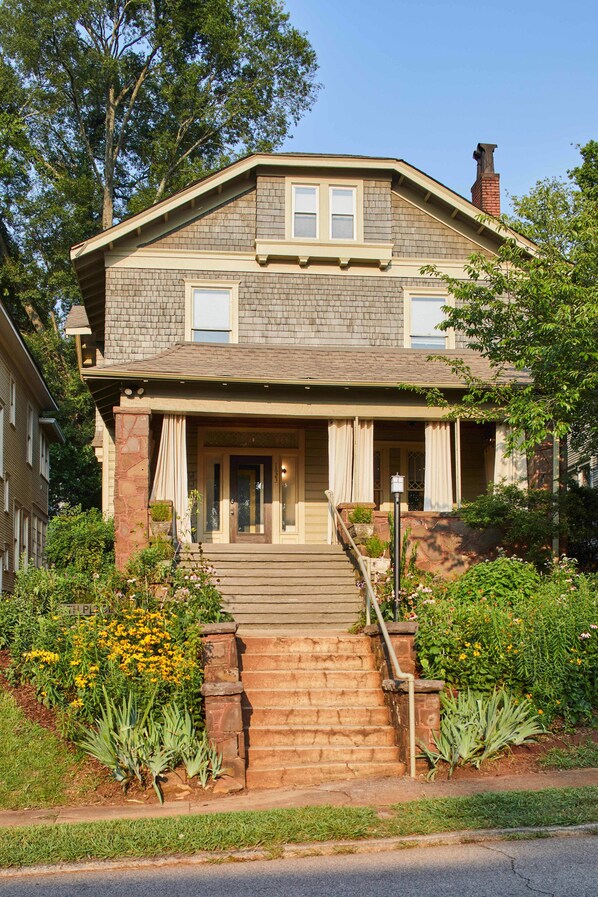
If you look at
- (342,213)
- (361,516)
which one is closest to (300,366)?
(361,516)

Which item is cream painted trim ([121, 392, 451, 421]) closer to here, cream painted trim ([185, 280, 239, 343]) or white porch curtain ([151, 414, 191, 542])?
white porch curtain ([151, 414, 191, 542])

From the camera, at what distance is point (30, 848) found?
25.2ft

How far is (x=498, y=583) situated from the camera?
14.9 m

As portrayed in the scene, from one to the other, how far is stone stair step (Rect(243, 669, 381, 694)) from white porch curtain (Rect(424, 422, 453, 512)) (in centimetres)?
690

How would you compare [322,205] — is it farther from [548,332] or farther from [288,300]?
[548,332]

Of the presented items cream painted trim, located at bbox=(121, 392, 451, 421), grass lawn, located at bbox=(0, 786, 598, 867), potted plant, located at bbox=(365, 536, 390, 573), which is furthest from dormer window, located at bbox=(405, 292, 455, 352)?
grass lawn, located at bbox=(0, 786, 598, 867)

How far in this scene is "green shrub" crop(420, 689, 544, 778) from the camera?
10.4 meters

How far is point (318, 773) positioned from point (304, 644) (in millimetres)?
2614

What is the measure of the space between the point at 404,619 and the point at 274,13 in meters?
31.6

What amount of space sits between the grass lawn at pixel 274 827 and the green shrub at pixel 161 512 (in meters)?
7.76

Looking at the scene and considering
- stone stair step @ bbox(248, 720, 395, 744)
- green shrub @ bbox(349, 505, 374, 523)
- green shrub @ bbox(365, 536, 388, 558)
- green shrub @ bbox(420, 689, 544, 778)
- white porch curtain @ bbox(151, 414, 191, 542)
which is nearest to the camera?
green shrub @ bbox(420, 689, 544, 778)

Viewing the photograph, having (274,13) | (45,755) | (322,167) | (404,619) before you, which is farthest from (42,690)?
(274,13)

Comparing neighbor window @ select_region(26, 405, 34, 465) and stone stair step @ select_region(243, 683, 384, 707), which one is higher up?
neighbor window @ select_region(26, 405, 34, 465)

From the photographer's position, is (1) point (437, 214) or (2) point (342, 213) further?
(1) point (437, 214)
